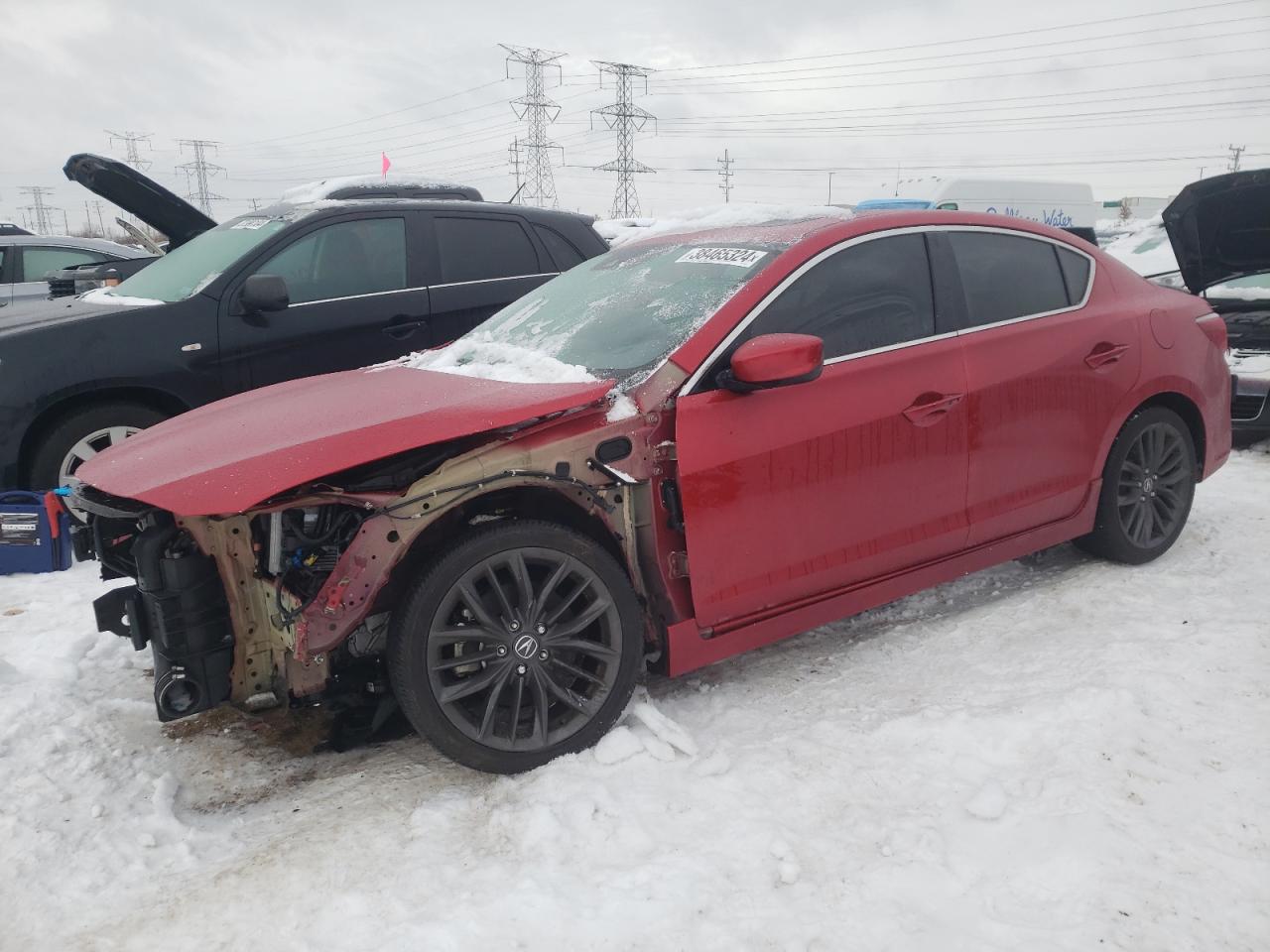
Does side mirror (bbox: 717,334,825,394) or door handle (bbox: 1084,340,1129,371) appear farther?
door handle (bbox: 1084,340,1129,371)

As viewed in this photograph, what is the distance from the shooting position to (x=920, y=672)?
10.6 feet

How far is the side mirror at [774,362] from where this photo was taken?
2697 millimetres

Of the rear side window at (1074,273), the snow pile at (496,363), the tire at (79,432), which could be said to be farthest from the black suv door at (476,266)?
the rear side window at (1074,273)

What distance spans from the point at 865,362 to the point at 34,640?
3.35m

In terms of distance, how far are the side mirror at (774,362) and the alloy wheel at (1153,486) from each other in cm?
199

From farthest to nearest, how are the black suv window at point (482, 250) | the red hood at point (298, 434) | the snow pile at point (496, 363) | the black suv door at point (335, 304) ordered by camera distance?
1. the black suv window at point (482, 250)
2. the black suv door at point (335, 304)
3. the snow pile at point (496, 363)
4. the red hood at point (298, 434)

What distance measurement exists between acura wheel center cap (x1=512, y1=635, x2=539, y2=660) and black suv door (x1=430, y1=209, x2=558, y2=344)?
3586 millimetres

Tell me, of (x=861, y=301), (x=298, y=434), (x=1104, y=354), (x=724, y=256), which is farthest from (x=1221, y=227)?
(x=298, y=434)

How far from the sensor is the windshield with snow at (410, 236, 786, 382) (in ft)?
9.73

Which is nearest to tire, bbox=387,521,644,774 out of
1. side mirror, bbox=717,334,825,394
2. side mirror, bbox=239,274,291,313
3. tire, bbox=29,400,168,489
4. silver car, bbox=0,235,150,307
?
side mirror, bbox=717,334,825,394

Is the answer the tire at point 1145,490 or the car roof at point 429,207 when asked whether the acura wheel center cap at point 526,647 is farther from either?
the car roof at point 429,207

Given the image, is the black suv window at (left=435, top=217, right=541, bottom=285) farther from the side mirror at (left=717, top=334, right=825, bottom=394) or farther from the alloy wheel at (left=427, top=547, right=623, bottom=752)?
the alloy wheel at (left=427, top=547, right=623, bottom=752)

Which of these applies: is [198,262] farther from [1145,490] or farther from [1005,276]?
[1145,490]

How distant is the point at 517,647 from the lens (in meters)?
2.61
